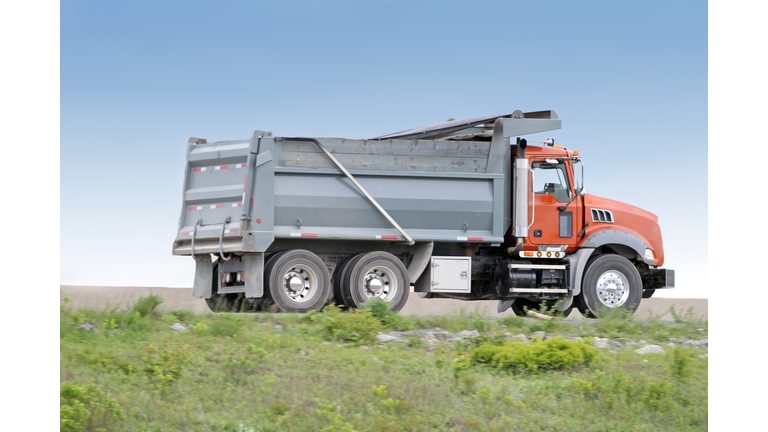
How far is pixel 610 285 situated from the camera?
14547mm

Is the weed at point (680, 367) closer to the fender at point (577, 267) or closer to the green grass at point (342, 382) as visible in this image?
the green grass at point (342, 382)

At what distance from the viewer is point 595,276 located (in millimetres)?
14469

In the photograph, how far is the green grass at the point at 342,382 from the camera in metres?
7.08

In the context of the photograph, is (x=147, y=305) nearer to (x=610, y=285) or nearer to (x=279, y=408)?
(x=279, y=408)

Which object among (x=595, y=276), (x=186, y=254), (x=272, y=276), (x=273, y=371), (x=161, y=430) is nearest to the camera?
(x=161, y=430)

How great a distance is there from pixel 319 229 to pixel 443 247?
2640mm

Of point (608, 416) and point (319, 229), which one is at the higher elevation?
point (319, 229)

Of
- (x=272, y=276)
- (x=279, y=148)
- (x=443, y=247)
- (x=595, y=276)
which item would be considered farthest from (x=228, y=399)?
(x=595, y=276)

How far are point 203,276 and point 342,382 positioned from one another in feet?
20.8

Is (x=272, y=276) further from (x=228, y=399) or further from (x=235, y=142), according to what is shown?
(x=228, y=399)

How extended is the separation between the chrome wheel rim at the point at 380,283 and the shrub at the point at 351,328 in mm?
2530

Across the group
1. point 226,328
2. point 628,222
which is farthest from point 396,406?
point 628,222

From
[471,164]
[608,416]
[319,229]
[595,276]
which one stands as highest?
[471,164]

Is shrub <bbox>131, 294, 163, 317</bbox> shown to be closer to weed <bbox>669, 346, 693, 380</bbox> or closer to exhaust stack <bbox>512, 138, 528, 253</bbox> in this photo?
exhaust stack <bbox>512, 138, 528, 253</bbox>
